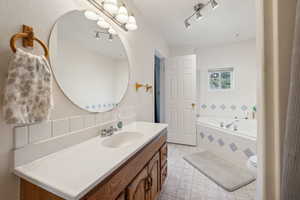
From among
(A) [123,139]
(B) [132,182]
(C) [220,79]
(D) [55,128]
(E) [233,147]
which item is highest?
(C) [220,79]

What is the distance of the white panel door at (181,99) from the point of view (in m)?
2.96

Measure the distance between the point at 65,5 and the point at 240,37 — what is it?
342cm

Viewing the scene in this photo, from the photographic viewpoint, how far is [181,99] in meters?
3.06

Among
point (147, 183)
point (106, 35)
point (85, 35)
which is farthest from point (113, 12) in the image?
point (147, 183)

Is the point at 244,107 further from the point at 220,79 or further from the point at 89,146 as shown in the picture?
the point at 89,146

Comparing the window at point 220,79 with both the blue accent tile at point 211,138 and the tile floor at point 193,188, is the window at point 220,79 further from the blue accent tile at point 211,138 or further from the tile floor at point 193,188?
the tile floor at point 193,188

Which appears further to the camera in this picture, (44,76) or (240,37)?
(240,37)

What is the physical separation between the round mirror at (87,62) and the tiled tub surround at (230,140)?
2026 millimetres

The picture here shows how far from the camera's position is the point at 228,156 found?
2287 millimetres

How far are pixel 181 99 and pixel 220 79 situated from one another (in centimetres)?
129

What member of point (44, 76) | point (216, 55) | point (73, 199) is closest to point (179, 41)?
point (216, 55)

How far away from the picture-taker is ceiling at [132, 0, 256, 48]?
184 centimetres

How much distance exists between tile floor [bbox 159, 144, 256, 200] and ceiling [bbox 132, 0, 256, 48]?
248cm

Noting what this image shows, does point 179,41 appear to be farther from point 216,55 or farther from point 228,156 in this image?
point 228,156
